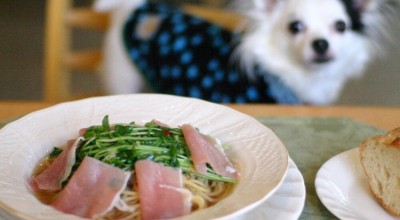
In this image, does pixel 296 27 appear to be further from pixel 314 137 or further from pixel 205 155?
pixel 205 155

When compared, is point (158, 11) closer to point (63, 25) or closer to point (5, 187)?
point (63, 25)

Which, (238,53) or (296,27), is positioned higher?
(296,27)

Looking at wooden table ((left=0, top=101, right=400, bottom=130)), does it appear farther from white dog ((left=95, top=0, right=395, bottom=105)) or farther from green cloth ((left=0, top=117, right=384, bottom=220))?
white dog ((left=95, top=0, right=395, bottom=105))

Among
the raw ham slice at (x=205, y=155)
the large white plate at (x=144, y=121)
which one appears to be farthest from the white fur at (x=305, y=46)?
the raw ham slice at (x=205, y=155)

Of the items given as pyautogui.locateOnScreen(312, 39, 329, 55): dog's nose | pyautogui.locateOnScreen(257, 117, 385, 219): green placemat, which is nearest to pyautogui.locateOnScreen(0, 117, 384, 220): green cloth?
pyautogui.locateOnScreen(257, 117, 385, 219): green placemat

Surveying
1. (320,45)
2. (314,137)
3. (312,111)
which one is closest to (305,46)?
(320,45)

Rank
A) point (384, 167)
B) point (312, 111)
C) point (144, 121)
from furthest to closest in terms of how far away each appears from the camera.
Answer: point (312, 111) → point (144, 121) → point (384, 167)

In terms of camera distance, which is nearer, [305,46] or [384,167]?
[384,167]
